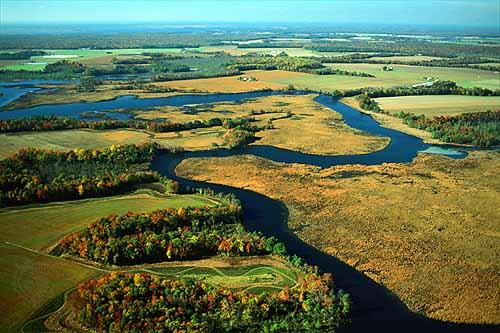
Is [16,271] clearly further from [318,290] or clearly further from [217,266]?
[318,290]

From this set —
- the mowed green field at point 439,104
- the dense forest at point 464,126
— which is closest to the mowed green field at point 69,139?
the dense forest at point 464,126

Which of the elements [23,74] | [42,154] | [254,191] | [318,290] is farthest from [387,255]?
[23,74]

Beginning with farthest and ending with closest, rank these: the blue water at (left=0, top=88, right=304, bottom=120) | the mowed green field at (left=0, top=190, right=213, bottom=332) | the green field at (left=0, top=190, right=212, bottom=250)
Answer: the blue water at (left=0, top=88, right=304, bottom=120)
the green field at (left=0, top=190, right=212, bottom=250)
the mowed green field at (left=0, top=190, right=213, bottom=332)

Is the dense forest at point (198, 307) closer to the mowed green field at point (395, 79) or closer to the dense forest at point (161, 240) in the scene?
the dense forest at point (161, 240)

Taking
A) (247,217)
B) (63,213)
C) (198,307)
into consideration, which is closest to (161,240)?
(198,307)

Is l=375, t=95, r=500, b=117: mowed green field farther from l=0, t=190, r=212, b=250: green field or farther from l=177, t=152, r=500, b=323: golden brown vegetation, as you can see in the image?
l=0, t=190, r=212, b=250: green field

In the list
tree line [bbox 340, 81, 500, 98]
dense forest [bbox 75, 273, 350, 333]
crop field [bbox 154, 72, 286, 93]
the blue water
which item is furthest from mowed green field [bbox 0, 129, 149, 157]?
tree line [bbox 340, 81, 500, 98]
